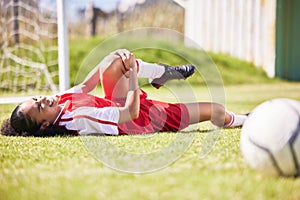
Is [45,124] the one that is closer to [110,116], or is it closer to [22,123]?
[22,123]

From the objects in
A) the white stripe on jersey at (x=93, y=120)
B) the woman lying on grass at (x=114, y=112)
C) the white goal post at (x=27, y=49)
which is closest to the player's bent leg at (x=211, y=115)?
the woman lying on grass at (x=114, y=112)

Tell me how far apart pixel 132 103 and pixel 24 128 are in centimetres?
84

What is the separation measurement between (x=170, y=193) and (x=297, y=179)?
2.03 feet

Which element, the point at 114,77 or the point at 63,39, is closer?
the point at 114,77

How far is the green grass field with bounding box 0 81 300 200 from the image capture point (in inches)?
86.0

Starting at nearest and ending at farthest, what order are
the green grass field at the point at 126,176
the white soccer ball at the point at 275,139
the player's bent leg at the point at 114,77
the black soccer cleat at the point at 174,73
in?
the green grass field at the point at 126,176 → the white soccer ball at the point at 275,139 → the player's bent leg at the point at 114,77 → the black soccer cleat at the point at 174,73

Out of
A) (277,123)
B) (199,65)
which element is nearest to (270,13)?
(199,65)

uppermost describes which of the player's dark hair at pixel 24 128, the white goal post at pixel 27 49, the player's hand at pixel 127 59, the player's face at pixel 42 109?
the player's hand at pixel 127 59

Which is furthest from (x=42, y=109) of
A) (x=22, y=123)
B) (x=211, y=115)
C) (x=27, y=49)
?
(x=27, y=49)

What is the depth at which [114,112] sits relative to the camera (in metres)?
3.53

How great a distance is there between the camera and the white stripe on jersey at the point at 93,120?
11.6ft

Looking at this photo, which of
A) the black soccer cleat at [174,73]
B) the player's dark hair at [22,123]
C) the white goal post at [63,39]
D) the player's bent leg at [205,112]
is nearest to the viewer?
the player's dark hair at [22,123]

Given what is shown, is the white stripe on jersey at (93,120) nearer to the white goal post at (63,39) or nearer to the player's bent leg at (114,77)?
the player's bent leg at (114,77)

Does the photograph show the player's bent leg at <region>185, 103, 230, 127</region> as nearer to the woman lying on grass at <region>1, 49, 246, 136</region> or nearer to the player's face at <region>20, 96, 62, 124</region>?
the woman lying on grass at <region>1, 49, 246, 136</region>
